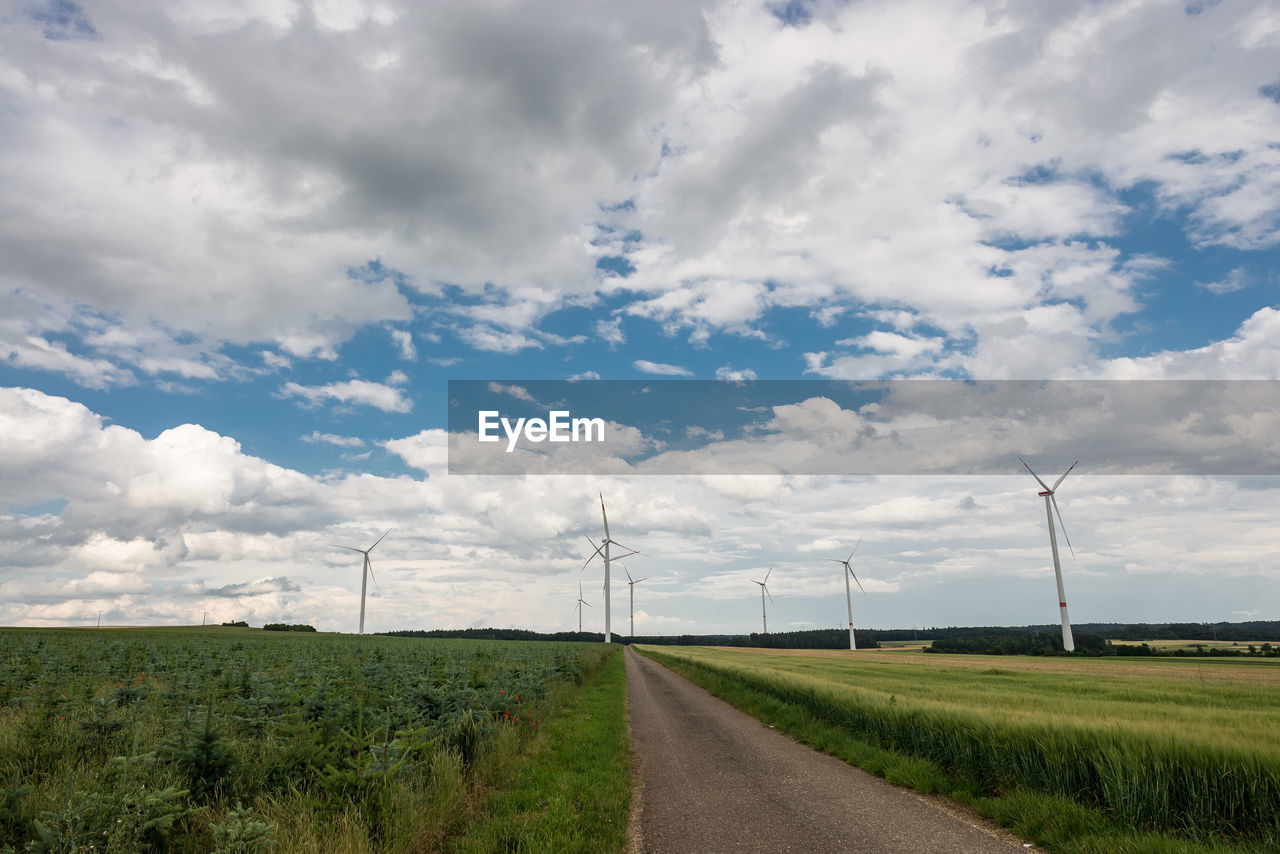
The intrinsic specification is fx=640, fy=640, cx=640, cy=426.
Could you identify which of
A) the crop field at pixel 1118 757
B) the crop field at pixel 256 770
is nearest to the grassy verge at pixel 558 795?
the crop field at pixel 256 770

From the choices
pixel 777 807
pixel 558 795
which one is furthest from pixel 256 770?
pixel 777 807

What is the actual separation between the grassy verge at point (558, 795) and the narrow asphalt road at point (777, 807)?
1.97ft

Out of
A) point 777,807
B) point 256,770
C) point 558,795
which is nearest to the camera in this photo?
point 256,770

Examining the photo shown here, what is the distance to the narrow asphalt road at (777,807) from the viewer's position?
10219 mm

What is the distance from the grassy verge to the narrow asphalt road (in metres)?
0.60

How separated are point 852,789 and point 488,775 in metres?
7.82

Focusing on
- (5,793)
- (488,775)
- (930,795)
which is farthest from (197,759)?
(930,795)

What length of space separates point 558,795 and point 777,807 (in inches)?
164

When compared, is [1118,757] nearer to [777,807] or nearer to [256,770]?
[777,807]

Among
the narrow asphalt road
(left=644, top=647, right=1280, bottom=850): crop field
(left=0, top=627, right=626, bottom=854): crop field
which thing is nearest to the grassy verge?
(left=0, top=627, right=626, bottom=854): crop field

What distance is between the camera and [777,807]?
1221cm

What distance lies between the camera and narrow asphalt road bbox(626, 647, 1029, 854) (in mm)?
10219

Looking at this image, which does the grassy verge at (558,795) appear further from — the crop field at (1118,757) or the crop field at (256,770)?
the crop field at (1118,757)

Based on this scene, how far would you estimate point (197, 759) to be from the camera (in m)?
9.95
